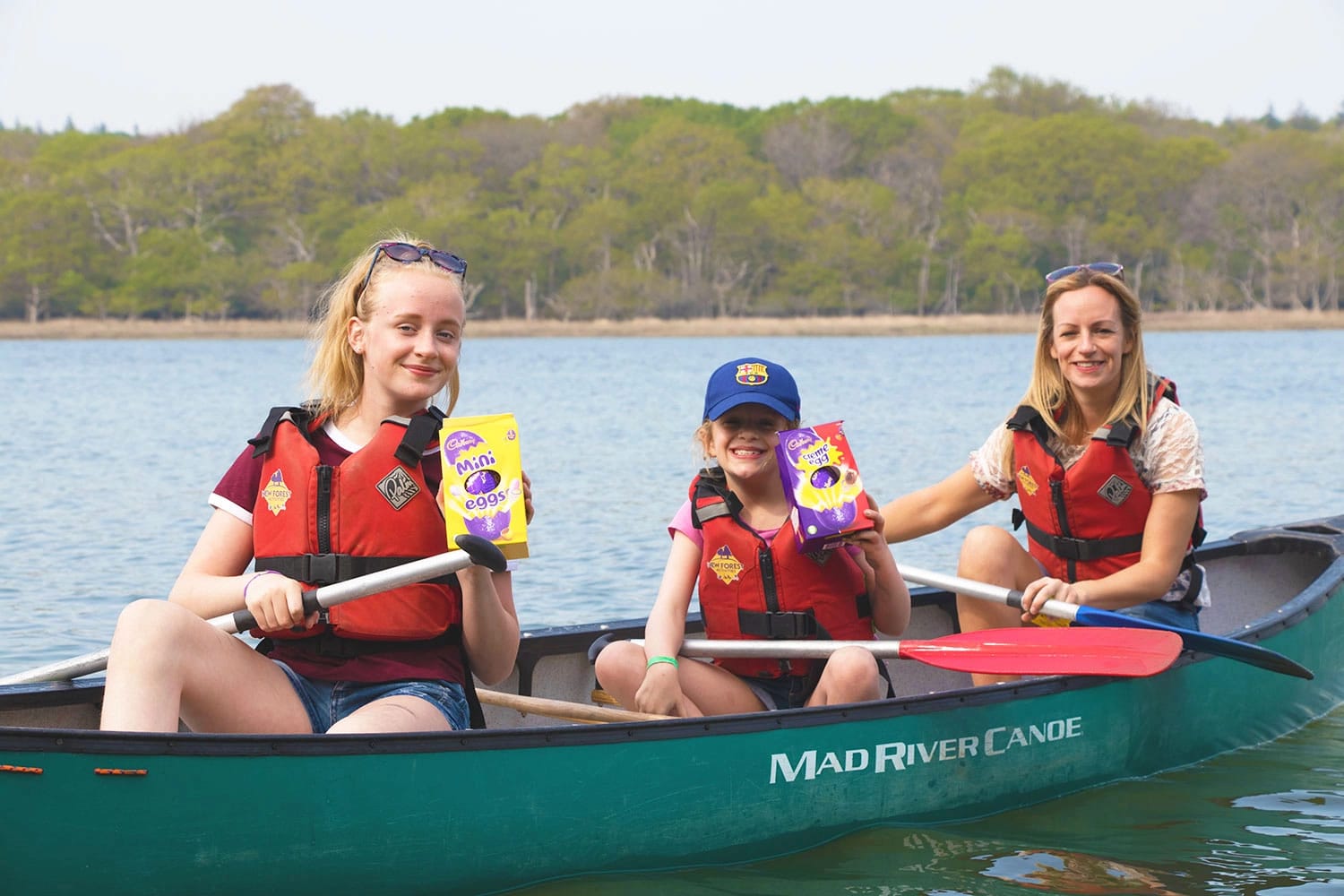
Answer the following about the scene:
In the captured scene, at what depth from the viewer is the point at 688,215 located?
2606 inches

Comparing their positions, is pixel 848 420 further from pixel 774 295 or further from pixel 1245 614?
pixel 774 295

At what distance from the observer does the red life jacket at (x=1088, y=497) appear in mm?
4629

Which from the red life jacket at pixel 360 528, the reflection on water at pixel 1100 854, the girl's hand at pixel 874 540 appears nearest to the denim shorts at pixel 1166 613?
the reflection on water at pixel 1100 854

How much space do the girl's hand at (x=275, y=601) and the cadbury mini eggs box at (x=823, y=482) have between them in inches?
47.5

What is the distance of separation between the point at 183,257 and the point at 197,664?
2446 inches

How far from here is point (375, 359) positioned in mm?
3545

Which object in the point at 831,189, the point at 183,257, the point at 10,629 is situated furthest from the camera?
the point at 831,189

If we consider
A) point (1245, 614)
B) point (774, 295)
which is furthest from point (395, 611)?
point (774, 295)

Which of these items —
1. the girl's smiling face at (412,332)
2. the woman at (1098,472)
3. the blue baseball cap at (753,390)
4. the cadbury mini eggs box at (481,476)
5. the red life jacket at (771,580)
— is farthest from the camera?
the woman at (1098,472)

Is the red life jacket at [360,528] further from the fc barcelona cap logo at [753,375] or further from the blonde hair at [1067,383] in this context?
the blonde hair at [1067,383]

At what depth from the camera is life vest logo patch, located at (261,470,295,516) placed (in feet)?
11.4

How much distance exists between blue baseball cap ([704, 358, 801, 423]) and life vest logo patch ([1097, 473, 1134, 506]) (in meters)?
1.10

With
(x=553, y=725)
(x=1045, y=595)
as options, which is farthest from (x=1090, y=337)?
(x=553, y=725)

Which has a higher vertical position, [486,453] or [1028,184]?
[1028,184]
